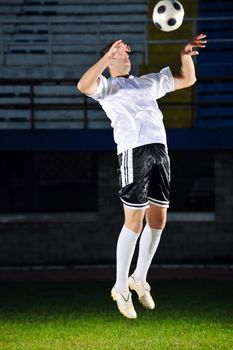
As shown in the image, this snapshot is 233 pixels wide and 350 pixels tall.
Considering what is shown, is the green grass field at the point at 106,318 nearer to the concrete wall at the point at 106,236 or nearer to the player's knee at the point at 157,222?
the player's knee at the point at 157,222

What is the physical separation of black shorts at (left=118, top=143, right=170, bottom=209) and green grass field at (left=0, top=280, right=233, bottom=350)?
57.3 inches

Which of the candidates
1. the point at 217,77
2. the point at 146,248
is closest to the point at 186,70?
the point at 146,248

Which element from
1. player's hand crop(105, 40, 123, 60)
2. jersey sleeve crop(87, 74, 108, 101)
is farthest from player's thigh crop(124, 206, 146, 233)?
player's hand crop(105, 40, 123, 60)

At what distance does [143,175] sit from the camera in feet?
31.8

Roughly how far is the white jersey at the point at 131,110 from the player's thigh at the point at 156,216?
1.97 ft

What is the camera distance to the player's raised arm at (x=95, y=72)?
923cm

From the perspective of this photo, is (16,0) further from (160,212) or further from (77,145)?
(160,212)

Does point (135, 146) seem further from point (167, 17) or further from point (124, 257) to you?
point (167, 17)

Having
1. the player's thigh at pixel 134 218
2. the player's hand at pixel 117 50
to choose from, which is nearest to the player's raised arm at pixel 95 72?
the player's hand at pixel 117 50

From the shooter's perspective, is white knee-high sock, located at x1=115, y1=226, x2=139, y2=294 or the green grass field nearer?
white knee-high sock, located at x1=115, y1=226, x2=139, y2=294

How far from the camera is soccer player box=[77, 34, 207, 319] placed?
31.7 ft

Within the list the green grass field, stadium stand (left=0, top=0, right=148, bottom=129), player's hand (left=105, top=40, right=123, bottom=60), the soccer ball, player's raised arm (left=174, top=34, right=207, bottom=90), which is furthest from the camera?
stadium stand (left=0, top=0, right=148, bottom=129)

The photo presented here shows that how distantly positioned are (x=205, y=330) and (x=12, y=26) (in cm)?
1596

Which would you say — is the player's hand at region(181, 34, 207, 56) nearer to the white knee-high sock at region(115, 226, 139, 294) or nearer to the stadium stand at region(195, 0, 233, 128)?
the white knee-high sock at region(115, 226, 139, 294)
